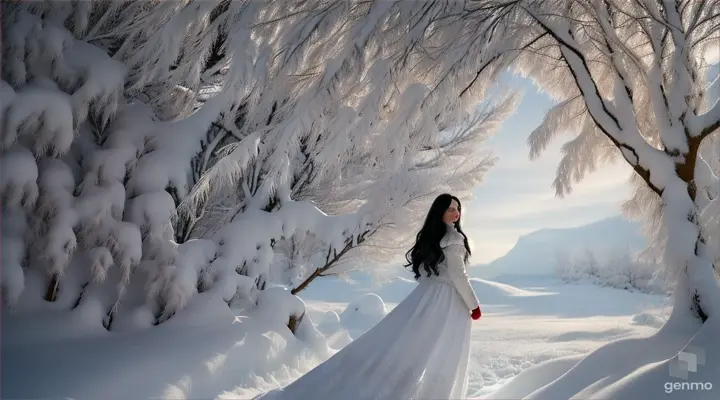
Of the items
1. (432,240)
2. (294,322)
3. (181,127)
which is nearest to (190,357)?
(294,322)

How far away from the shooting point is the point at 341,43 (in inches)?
150

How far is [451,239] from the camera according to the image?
11.5 ft

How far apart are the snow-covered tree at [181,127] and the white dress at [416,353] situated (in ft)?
3.17

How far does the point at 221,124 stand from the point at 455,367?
3879 mm

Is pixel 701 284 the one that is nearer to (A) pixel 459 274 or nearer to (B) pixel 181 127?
(A) pixel 459 274

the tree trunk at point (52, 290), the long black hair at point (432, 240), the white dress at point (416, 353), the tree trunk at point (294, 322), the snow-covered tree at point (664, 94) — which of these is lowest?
the tree trunk at point (294, 322)

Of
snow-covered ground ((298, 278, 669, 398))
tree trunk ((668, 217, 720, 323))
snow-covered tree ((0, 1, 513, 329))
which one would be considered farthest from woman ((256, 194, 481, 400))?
tree trunk ((668, 217, 720, 323))

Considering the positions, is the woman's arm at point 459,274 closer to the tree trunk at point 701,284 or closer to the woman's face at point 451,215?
the woman's face at point 451,215

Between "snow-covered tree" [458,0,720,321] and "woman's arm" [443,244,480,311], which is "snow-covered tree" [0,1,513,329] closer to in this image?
"snow-covered tree" [458,0,720,321]

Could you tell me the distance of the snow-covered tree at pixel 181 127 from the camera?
3.30 meters

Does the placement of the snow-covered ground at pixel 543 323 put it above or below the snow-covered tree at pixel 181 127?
below

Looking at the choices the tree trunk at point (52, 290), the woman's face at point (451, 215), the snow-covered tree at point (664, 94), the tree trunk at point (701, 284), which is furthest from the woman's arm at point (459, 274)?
the tree trunk at point (52, 290)

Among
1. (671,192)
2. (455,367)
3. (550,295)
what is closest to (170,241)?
(455,367)

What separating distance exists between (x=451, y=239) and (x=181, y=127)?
2957 mm
